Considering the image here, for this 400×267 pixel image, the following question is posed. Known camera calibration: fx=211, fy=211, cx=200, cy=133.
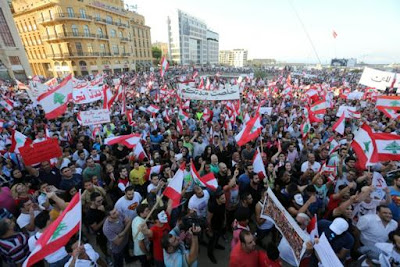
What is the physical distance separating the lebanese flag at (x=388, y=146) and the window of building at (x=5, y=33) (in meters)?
45.6

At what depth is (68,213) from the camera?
258cm

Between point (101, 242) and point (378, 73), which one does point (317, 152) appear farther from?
point (378, 73)

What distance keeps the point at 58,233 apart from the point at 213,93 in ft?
26.6

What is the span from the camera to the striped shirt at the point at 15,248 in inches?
123

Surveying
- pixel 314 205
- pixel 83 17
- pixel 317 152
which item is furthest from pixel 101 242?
pixel 83 17

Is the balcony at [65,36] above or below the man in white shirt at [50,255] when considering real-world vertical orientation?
above

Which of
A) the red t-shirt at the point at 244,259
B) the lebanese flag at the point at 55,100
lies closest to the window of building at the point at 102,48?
the lebanese flag at the point at 55,100

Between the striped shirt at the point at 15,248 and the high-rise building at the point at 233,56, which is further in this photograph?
the high-rise building at the point at 233,56

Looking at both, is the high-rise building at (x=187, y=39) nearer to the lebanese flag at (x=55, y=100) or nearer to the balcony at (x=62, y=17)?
the balcony at (x=62, y=17)

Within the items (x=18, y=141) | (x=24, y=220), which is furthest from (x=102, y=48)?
(x=24, y=220)

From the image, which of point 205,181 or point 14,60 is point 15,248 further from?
point 14,60

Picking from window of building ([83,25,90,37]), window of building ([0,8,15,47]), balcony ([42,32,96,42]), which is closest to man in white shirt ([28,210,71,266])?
window of building ([0,8,15,47])

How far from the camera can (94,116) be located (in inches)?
285

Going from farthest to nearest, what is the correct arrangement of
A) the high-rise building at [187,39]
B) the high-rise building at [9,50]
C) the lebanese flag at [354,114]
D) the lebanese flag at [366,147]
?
the high-rise building at [187,39]
the high-rise building at [9,50]
the lebanese flag at [354,114]
the lebanese flag at [366,147]
